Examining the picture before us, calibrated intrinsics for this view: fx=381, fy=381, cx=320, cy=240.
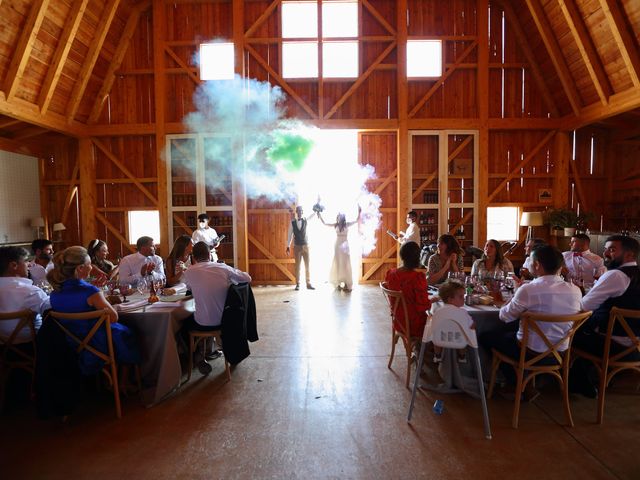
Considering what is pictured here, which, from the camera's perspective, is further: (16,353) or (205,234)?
(205,234)

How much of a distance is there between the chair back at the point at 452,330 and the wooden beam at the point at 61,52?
28.0ft

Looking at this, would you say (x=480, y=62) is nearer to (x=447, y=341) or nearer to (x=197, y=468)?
(x=447, y=341)

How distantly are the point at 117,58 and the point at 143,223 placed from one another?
13.3 feet

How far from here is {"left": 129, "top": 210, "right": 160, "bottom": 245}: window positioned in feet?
32.3

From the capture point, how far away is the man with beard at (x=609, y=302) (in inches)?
119

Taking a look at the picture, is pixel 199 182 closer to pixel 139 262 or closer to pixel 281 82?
pixel 281 82

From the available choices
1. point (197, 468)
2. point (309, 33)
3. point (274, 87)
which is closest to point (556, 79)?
point (309, 33)

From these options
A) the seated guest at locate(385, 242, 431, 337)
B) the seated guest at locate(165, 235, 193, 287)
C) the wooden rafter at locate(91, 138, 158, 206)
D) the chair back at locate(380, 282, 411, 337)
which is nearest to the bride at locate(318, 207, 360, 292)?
the wooden rafter at locate(91, 138, 158, 206)

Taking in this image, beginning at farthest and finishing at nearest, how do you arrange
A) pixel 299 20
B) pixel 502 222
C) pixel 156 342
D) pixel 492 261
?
pixel 502 222 < pixel 299 20 < pixel 492 261 < pixel 156 342

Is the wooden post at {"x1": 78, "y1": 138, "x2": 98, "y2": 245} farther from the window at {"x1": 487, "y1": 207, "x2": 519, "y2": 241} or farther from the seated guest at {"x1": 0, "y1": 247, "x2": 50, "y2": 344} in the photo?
the window at {"x1": 487, "y1": 207, "x2": 519, "y2": 241}

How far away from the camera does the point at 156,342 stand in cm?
346

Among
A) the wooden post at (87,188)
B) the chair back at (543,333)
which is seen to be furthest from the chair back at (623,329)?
the wooden post at (87,188)

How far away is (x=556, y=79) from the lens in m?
8.76

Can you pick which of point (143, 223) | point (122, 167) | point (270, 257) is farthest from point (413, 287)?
point (122, 167)
